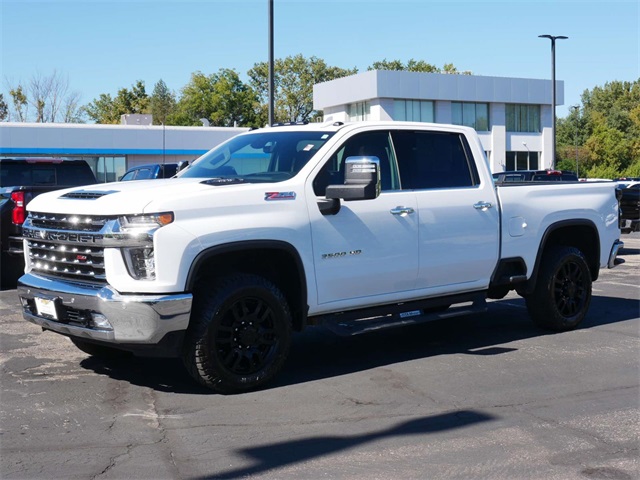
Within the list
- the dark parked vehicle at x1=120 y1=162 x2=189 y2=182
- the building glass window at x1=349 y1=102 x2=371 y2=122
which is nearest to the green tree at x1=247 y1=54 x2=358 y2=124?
the building glass window at x1=349 y1=102 x2=371 y2=122

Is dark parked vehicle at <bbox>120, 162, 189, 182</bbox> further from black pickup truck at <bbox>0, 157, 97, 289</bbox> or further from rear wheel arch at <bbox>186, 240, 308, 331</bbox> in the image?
rear wheel arch at <bbox>186, 240, 308, 331</bbox>

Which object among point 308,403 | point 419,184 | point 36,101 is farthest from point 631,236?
point 36,101

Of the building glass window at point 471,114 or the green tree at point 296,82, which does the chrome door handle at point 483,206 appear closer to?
the building glass window at point 471,114

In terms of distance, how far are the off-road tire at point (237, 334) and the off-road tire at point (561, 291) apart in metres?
3.22

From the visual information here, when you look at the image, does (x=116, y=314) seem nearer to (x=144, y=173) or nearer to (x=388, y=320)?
(x=388, y=320)

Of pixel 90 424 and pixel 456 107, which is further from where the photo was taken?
pixel 456 107

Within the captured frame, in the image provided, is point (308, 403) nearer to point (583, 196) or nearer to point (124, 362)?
point (124, 362)

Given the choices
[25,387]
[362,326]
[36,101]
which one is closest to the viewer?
[25,387]

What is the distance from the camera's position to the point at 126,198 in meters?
6.09

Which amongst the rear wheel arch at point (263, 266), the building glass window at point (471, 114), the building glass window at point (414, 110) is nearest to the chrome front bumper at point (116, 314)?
the rear wheel arch at point (263, 266)

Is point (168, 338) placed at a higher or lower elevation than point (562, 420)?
higher

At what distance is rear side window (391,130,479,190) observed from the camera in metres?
7.58

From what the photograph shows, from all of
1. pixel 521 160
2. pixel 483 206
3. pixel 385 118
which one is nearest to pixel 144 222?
pixel 483 206

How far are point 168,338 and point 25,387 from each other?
1.43 meters
